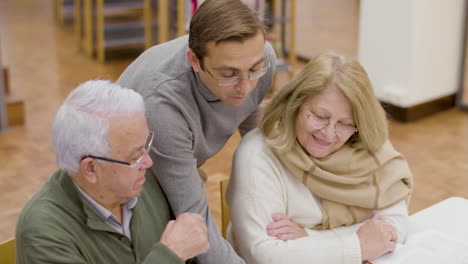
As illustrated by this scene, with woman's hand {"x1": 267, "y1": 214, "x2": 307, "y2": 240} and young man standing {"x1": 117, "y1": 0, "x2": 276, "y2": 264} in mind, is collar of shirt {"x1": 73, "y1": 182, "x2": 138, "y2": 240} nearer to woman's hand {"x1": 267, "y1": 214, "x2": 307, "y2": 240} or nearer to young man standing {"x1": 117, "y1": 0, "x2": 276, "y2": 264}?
young man standing {"x1": 117, "y1": 0, "x2": 276, "y2": 264}

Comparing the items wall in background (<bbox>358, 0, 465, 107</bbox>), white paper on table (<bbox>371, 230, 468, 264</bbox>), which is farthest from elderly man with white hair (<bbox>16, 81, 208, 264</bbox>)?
wall in background (<bbox>358, 0, 465, 107</bbox>)

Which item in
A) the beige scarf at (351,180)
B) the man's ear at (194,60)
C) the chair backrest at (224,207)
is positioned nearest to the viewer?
the man's ear at (194,60)

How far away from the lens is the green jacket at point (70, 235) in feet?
5.73

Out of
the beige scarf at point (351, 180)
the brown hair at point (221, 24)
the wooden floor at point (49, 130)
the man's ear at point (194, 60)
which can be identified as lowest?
the wooden floor at point (49, 130)

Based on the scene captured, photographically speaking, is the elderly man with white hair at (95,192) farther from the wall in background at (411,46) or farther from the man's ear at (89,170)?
the wall in background at (411,46)

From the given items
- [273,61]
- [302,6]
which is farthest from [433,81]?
[273,61]

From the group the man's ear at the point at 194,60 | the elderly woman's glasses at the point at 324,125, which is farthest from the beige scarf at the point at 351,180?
the man's ear at the point at 194,60

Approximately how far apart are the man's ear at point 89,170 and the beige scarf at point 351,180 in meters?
0.76

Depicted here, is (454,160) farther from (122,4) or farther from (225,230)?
(122,4)

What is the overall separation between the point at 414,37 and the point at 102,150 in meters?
4.21

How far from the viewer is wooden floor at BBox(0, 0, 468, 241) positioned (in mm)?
4568

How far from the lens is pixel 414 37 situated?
18.1ft

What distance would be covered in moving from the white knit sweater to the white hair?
65cm

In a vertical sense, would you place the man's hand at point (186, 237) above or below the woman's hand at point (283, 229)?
above
